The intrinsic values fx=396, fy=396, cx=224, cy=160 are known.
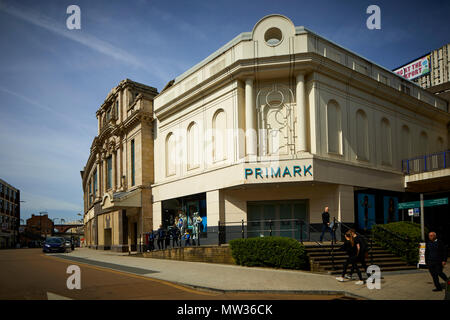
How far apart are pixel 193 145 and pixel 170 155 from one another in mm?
3053

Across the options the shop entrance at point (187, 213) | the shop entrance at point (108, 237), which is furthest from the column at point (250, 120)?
the shop entrance at point (108, 237)

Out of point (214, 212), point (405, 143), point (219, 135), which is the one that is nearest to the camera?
point (214, 212)

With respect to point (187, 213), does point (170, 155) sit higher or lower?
higher

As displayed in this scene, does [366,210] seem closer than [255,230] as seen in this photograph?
No

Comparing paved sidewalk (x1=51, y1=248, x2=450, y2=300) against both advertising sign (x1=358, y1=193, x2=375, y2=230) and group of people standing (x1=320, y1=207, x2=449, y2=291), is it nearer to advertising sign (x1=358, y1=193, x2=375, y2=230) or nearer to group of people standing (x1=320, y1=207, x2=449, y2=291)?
group of people standing (x1=320, y1=207, x2=449, y2=291)

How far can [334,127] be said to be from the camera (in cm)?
2219

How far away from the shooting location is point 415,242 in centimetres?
1773

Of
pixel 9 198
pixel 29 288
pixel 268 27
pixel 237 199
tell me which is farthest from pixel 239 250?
pixel 9 198

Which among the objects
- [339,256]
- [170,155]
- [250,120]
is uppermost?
[250,120]

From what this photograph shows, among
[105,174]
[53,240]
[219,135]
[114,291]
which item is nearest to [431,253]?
[114,291]

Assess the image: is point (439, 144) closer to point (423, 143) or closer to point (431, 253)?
point (423, 143)

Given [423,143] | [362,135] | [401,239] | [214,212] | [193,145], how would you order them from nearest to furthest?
1. [401,239]
2. [214,212]
3. [362,135]
4. [193,145]
5. [423,143]

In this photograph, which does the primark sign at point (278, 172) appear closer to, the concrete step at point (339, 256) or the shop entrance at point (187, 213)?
the shop entrance at point (187, 213)
